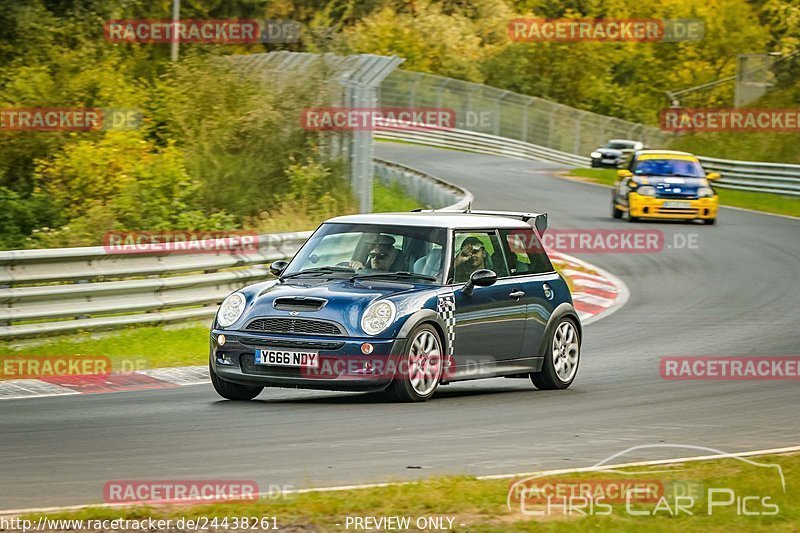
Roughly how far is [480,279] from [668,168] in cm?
1906

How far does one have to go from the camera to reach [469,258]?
476 inches

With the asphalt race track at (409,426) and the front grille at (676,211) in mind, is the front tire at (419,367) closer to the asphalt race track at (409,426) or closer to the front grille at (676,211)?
the asphalt race track at (409,426)

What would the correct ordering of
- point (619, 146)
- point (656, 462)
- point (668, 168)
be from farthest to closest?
point (619, 146) < point (668, 168) < point (656, 462)

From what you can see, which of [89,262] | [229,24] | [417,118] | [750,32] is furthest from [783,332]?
[750,32]

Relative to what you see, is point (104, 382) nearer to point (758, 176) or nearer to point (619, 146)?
point (758, 176)

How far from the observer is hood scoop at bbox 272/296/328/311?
11.1 m

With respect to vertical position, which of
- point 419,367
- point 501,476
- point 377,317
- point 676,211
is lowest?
point 676,211

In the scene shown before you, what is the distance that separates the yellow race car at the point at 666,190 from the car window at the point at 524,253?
17.0 metres

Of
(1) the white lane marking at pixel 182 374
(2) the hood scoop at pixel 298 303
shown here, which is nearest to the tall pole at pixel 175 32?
(1) the white lane marking at pixel 182 374

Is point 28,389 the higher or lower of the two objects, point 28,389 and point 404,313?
the lower

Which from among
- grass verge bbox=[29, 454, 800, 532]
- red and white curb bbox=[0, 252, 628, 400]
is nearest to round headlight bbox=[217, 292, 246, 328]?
red and white curb bbox=[0, 252, 628, 400]

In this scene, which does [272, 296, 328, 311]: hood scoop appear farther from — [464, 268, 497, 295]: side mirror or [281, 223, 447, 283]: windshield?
[464, 268, 497, 295]: side mirror

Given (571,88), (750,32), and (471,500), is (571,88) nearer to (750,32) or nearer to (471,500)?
(750,32)

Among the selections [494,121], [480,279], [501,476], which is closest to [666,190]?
[480,279]
